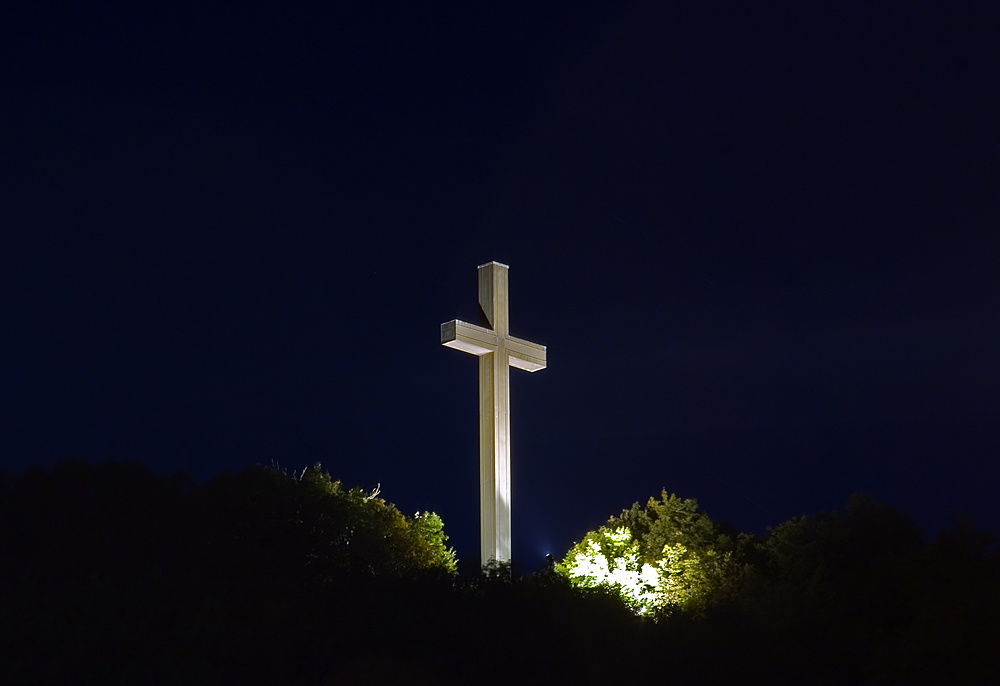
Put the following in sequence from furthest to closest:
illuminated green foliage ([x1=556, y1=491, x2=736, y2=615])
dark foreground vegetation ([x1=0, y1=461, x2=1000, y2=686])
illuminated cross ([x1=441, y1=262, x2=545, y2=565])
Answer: illuminated green foliage ([x1=556, y1=491, x2=736, y2=615]) < illuminated cross ([x1=441, y1=262, x2=545, y2=565]) < dark foreground vegetation ([x1=0, y1=461, x2=1000, y2=686])

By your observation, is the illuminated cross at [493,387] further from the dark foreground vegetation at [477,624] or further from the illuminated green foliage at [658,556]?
the dark foreground vegetation at [477,624]

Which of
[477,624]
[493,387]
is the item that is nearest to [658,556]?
[493,387]

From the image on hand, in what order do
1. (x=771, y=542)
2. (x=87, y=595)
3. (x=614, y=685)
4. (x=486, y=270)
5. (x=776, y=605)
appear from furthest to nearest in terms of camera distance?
(x=771, y=542) → (x=486, y=270) → (x=776, y=605) → (x=87, y=595) → (x=614, y=685)

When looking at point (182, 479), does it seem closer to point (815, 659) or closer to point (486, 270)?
point (486, 270)

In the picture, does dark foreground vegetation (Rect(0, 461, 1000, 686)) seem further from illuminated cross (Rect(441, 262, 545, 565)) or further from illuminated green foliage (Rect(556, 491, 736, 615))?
illuminated green foliage (Rect(556, 491, 736, 615))

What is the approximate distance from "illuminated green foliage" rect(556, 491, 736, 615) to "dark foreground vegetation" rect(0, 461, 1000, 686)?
413 cm

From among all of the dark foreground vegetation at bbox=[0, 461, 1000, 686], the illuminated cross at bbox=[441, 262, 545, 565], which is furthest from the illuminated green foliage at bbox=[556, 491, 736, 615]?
the dark foreground vegetation at bbox=[0, 461, 1000, 686]

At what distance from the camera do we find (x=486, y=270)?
1953cm

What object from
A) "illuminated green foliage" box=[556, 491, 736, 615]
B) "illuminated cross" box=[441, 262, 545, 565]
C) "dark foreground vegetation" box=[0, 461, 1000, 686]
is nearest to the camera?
"dark foreground vegetation" box=[0, 461, 1000, 686]

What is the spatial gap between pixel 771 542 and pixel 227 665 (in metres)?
12.1

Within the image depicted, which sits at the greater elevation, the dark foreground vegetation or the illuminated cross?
the illuminated cross

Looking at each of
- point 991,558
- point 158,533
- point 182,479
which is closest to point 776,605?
point 991,558

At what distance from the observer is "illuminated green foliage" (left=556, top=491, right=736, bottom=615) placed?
69.2ft

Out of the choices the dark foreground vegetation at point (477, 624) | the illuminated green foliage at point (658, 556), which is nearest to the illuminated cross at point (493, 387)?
the illuminated green foliage at point (658, 556)
